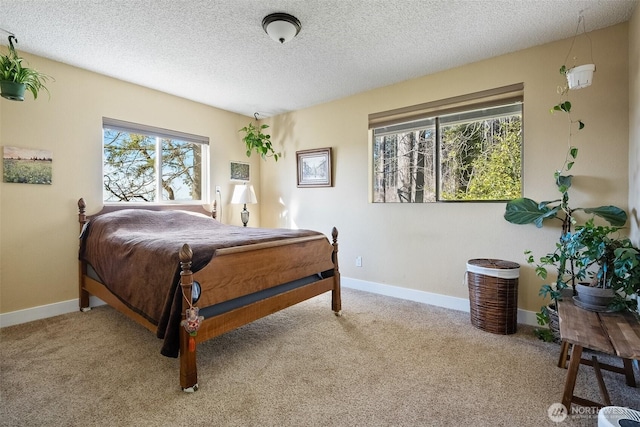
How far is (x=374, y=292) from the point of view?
11.5ft

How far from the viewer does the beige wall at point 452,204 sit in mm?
2271

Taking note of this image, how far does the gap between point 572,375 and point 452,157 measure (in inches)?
83.7

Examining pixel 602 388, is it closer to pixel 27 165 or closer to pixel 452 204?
pixel 452 204

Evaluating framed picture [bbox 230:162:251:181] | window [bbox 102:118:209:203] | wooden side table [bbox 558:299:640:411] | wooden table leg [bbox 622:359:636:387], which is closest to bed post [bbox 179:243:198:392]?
wooden side table [bbox 558:299:640:411]

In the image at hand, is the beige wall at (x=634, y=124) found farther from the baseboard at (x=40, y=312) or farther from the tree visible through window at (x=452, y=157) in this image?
the baseboard at (x=40, y=312)

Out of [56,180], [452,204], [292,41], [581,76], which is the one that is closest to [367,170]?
[452,204]

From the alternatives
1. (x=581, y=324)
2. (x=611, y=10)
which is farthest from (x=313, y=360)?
(x=611, y=10)

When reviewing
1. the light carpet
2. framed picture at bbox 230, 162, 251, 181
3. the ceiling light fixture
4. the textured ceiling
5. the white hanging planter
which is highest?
the textured ceiling

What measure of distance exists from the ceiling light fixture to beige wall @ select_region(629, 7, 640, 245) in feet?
7.51

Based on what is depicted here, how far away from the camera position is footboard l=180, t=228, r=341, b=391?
65.2 inches

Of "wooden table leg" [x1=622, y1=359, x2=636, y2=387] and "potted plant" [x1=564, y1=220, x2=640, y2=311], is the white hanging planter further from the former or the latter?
"wooden table leg" [x1=622, y1=359, x2=636, y2=387]

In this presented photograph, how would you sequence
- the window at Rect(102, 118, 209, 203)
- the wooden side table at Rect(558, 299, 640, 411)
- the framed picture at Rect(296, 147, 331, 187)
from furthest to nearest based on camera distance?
the framed picture at Rect(296, 147, 331, 187)
the window at Rect(102, 118, 209, 203)
the wooden side table at Rect(558, 299, 640, 411)

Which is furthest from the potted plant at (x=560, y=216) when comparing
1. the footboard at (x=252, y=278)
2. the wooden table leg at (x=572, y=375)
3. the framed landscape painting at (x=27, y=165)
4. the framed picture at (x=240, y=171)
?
the framed landscape painting at (x=27, y=165)

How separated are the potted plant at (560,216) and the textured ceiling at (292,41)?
567 mm
